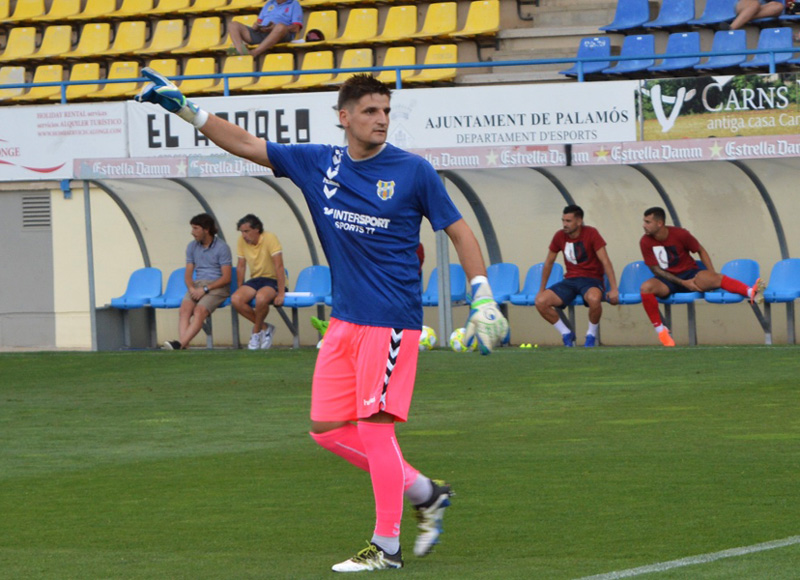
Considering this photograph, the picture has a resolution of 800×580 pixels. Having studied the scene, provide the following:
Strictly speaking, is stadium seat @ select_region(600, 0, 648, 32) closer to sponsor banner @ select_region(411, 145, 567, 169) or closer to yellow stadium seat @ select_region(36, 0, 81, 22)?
sponsor banner @ select_region(411, 145, 567, 169)

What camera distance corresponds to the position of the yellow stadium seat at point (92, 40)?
82.9 feet

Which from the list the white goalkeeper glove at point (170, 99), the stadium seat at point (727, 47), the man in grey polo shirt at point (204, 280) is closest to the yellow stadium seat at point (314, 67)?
the man in grey polo shirt at point (204, 280)

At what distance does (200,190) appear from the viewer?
68.2 feet

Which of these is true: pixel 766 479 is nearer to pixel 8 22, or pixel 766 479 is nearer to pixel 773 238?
pixel 773 238

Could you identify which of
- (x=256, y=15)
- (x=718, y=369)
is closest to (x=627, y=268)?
(x=718, y=369)

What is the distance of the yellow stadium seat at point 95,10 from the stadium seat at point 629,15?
934 centimetres

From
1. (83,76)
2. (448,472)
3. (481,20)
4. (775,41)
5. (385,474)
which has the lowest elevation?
(448,472)

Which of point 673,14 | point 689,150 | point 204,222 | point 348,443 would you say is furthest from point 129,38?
point 348,443

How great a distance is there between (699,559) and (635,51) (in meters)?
15.7

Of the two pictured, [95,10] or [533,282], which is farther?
[95,10]

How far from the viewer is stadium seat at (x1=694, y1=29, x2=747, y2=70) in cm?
1941

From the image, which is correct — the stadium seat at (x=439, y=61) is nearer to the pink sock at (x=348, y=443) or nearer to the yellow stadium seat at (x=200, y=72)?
the yellow stadium seat at (x=200, y=72)

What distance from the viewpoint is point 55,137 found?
763 inches

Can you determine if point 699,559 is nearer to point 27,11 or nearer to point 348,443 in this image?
point 348,443
